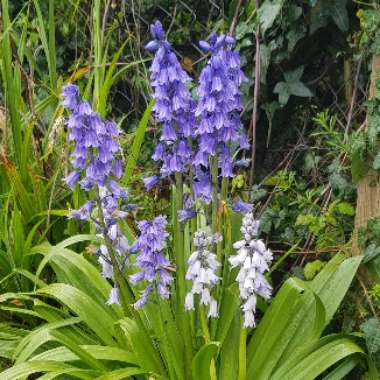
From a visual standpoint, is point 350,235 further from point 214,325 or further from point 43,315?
point 43,315

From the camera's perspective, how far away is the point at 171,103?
2527 mm

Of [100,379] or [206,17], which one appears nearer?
[100,379]

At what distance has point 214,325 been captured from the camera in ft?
9.61

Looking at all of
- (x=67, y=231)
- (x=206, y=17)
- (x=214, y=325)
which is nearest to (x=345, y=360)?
(x=214, y=325)

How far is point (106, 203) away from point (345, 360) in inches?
47.4

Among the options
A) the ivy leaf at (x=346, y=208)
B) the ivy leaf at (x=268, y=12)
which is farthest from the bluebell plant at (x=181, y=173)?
the ivy leaf at (x=268, y=12)

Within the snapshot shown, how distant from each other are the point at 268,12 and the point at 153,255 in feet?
5.35

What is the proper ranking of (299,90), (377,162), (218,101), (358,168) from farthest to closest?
(299,90)
(358,168)
(377,162)
(218,101)

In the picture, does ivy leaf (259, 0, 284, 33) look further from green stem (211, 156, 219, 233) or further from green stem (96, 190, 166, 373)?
green stem (96, 190, 166, 373)

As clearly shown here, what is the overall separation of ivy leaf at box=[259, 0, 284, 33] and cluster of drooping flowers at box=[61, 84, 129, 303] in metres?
1.31

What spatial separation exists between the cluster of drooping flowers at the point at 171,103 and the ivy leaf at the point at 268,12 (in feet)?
3.78

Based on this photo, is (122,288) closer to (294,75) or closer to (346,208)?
(346,208)

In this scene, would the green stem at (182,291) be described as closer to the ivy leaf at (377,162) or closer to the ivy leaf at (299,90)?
the ivy leaf at (377,162)

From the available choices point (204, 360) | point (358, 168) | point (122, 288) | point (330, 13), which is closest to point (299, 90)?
point (330, 13)
